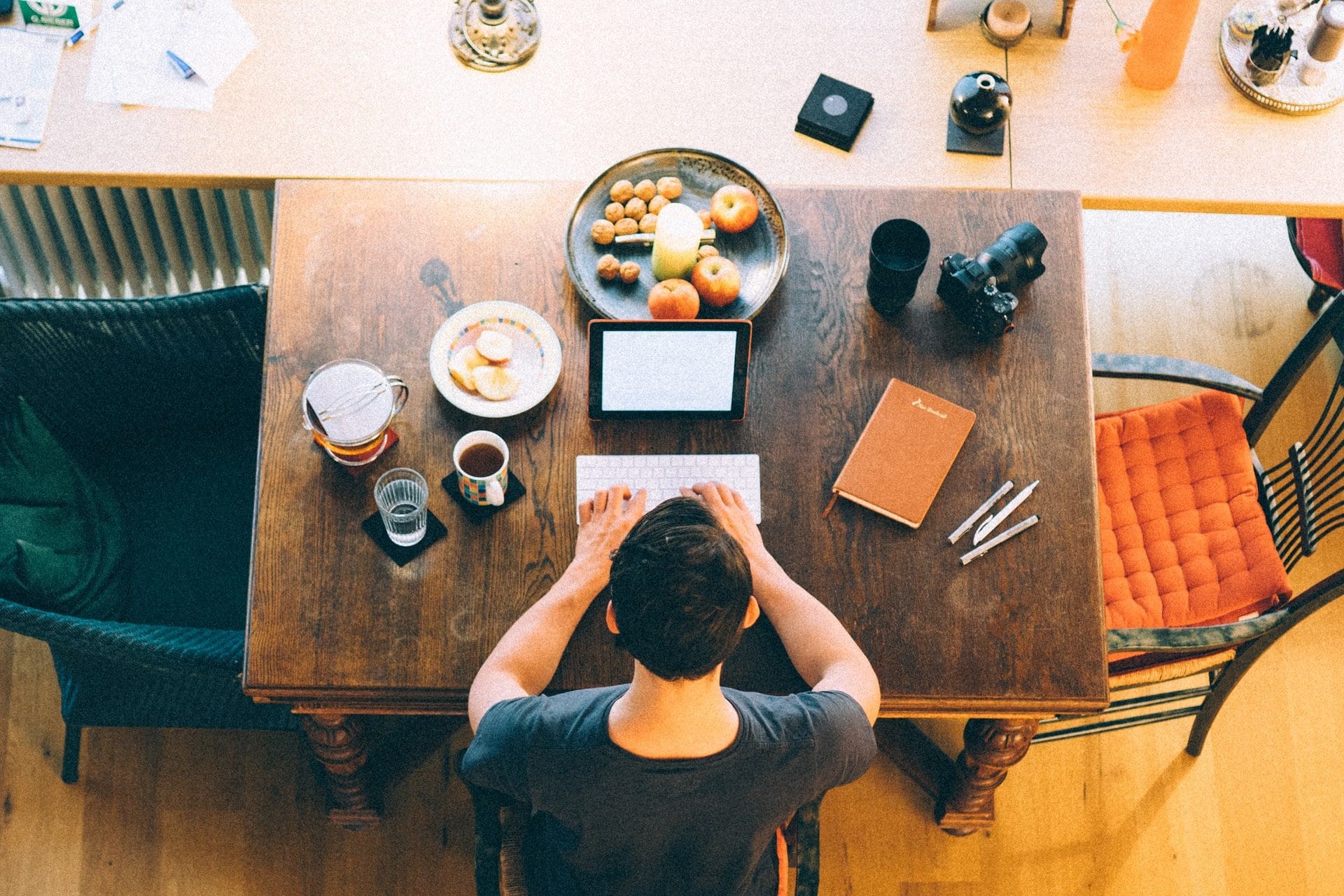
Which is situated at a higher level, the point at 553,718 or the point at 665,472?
the point at 665,472

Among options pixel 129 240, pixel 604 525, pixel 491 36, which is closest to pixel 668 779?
pixel 604 525

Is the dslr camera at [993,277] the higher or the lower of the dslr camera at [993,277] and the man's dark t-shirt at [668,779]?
the higher

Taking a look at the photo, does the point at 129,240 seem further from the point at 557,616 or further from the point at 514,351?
the point at 557,616

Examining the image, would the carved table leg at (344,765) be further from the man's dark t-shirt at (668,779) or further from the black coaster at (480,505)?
the man's dark t-shirt at (668,779)

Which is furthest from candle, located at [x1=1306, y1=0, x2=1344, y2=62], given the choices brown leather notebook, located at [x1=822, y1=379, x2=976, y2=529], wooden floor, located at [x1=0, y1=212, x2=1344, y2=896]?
wooden floor, located at [x1=0, y1=212, x2=1344, y2=896]

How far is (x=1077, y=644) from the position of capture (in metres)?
1.65

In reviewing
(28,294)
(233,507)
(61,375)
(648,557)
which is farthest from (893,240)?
(28,294)

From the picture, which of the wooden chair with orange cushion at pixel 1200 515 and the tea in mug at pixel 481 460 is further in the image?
the wooden chair with orange cushion at pixel 1200 515

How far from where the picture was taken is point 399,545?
66.2 inches

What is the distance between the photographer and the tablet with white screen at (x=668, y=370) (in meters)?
1.70

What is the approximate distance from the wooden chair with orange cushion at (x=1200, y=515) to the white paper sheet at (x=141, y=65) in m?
1.74

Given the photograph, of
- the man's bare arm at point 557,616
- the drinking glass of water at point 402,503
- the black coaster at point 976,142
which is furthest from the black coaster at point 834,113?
the drinking glass of water at point 402,503

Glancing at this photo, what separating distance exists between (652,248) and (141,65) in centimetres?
105

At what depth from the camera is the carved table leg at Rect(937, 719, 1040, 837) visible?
6.46ft
